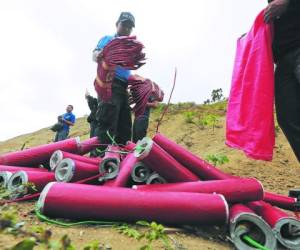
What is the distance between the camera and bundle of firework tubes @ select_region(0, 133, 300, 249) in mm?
2092

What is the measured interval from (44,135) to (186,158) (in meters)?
15.8

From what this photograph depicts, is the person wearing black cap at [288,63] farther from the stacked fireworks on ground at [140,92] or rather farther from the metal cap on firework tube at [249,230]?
the stacked fireworks on ground at [140,92]

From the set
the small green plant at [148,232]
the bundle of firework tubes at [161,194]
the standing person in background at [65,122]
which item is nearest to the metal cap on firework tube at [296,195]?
the bundle of firework tubes at [161,194]

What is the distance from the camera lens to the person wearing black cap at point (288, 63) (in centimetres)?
241

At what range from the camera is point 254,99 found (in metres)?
2.44

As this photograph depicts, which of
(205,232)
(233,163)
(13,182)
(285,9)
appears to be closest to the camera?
(205,232)

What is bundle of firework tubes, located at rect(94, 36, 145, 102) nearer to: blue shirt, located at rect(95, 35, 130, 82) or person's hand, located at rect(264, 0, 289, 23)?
blue shirt, located at rect(95, 35, 130, 82)

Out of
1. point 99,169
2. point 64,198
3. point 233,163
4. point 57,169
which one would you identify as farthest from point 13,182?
point 233,163

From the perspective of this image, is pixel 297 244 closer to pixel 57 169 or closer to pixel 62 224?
pixel 62 224

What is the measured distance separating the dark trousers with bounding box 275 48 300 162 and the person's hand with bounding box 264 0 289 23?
233mm

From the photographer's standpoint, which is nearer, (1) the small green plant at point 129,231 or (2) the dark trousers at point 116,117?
(1) the small green plant at point 129,231

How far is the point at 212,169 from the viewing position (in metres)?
2.69

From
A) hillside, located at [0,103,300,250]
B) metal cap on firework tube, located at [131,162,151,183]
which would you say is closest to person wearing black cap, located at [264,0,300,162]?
hillside, located at [0,103,300,250]

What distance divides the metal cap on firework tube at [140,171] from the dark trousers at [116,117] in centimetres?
98
